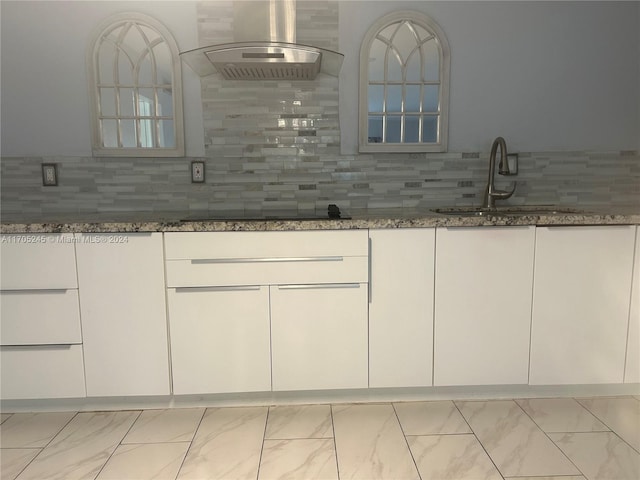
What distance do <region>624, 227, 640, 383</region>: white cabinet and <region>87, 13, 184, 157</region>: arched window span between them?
7.85 feet

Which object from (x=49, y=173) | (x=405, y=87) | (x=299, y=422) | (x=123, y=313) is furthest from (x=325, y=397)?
(x=49, y=173)

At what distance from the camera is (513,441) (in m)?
1.74

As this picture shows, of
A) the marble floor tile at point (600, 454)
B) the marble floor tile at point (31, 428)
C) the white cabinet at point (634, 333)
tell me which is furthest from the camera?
the white cabinet at point (634, 333)

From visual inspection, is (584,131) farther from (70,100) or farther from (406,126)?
(70,100)

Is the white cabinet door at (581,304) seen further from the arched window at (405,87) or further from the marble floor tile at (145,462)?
the marble floor tile at (145,462)

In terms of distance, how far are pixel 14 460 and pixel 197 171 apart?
1.57 metres

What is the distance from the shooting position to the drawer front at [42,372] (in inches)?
75.3

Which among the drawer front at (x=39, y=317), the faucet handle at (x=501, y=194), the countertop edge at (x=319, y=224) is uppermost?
the faucet handle at (x=501, y=194)

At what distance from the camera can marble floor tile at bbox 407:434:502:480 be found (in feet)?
5.05

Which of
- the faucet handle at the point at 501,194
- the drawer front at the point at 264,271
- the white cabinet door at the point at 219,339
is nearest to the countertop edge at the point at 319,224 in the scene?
the drawer front at the point at 264,271

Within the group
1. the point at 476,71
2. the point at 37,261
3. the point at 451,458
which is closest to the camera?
the point at 451,458

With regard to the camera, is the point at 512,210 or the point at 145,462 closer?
the point at 145,462

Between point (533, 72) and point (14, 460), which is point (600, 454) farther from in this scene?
point (14, 460)

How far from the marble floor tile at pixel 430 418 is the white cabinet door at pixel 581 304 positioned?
1.44 ft
